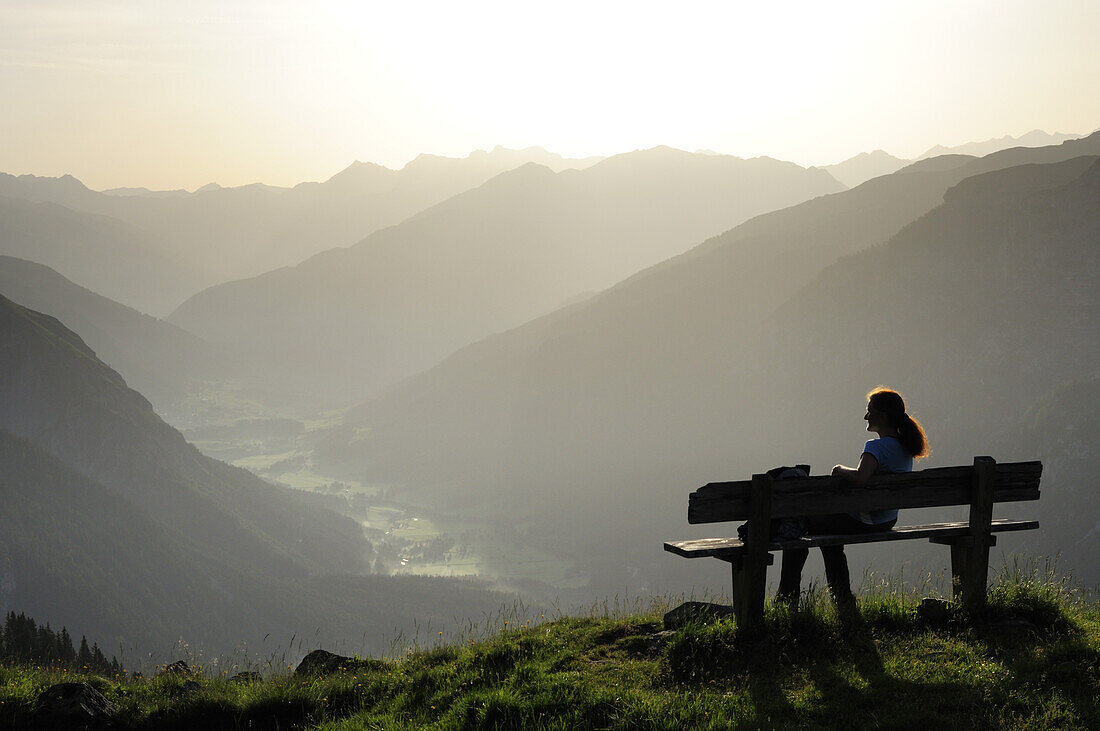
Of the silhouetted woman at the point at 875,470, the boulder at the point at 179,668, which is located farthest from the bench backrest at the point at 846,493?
the boulder at the point at 179,668

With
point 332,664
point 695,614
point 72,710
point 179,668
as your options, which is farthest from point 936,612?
point 179,668

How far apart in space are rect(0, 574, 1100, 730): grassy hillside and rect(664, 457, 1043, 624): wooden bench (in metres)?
0.50

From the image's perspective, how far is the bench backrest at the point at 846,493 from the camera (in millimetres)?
7809

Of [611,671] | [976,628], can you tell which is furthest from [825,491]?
[611,671]

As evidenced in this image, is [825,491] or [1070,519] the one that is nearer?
[825,491]

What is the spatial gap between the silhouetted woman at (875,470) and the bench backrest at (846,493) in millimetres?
188

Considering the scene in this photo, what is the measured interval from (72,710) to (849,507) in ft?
28.6

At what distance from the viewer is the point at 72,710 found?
26.1ft

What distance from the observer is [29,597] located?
17500 cm

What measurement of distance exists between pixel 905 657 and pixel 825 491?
70.8 inches

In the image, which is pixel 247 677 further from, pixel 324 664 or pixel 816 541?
pixel 816 541

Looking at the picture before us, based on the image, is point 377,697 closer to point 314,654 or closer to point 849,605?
point 314,654

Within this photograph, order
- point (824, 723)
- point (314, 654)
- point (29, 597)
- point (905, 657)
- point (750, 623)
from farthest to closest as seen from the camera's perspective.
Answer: point (29, 597) → point (314, 654) → point (750, 623) → point (905, 657) → point (824, 723)

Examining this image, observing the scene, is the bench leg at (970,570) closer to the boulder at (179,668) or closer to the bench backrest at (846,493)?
the bench backrest at (846,493)
